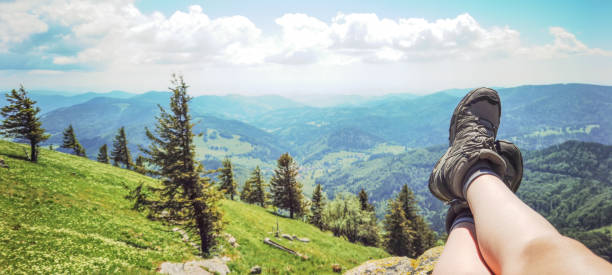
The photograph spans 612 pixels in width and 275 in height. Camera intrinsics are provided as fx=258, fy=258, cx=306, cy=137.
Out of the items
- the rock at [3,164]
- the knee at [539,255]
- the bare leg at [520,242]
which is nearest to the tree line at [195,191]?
the rock at [3,164]

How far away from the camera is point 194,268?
9250 mm

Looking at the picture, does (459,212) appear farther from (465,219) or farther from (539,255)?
(539,255)

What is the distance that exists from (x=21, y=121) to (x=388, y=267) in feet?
114

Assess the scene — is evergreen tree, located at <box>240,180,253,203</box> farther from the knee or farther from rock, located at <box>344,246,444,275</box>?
the knee

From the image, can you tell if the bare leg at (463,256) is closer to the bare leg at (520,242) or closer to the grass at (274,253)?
the bare leg at (520,242)

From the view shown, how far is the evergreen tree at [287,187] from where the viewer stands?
4122cm

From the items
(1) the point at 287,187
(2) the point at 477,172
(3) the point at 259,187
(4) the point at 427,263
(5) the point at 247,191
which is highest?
(2) the point at 477,172

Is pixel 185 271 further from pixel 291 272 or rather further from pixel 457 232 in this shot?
pixel 457 232

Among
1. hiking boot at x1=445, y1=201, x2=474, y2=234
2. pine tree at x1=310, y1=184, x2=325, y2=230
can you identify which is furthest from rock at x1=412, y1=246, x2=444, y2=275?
pine tree at x1=310, y1=184, x2=325, y2=230

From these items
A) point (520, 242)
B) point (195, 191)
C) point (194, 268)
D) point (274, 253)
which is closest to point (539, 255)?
point (520, 242)

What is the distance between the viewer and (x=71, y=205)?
50.9 feet

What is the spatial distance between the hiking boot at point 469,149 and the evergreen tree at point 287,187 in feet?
114

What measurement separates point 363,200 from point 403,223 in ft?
48.0

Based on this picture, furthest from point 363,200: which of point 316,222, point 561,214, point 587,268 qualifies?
point 561,214
